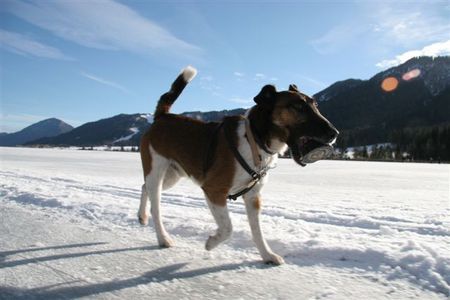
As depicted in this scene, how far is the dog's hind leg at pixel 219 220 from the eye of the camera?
436 cm

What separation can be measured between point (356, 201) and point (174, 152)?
736cm

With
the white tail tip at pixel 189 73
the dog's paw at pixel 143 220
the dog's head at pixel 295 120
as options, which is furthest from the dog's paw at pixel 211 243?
the white tail tip at pixel 189 73

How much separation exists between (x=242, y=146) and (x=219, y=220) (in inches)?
33.2

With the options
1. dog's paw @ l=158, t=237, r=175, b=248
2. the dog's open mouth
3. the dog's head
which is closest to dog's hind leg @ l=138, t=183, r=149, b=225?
dog's paw @ l=158, t=237, r=175, b=248

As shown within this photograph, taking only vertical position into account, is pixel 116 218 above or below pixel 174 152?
below

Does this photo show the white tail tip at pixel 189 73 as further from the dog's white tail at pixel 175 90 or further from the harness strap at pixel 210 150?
the harness strap at pixel 210 150

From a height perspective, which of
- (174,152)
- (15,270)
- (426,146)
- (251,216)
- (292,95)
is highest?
(426,146)

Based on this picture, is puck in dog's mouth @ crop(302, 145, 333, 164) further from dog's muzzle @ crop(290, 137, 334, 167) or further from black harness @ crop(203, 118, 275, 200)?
black harness @ crop(203, 118, 275, 200)

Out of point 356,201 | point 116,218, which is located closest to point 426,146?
point 356,201

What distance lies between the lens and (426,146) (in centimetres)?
10244

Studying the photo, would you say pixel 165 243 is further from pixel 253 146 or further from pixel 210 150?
pixel 253 146

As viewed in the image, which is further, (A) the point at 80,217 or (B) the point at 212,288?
(A) the point at 80,217

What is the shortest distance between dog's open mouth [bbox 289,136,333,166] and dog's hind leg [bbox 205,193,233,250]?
0.92 meters

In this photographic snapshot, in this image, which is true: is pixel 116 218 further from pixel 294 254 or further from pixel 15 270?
pixel 294 254
